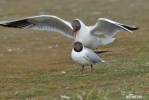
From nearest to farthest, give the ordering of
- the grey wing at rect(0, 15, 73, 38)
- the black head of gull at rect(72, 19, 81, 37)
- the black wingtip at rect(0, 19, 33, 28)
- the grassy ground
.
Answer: the grassy ground → the black head of gull at rect(72, 19, 81, 37) → the black wingtip at rect(0, 19, 33, 28) → the grey wing at rect(0, 15, 73, 38)

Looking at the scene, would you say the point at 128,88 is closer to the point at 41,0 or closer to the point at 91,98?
the point at 91,98

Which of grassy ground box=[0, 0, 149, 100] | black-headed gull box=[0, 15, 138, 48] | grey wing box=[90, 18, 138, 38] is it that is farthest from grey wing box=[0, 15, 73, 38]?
grassy ground box=[0, 0, 149, 100]

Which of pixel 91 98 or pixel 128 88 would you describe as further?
pixel 128 88

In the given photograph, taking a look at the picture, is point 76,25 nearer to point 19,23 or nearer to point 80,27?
point 80,27

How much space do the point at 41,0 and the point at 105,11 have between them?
10.9m

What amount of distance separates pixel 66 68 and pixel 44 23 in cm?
163

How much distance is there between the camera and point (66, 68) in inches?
549

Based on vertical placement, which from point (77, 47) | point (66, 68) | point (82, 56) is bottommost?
point (66, 68)

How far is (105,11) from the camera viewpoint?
33719 mm

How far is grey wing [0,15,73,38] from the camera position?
1390 centimetres

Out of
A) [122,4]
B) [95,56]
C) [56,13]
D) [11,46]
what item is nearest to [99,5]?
[122,4]

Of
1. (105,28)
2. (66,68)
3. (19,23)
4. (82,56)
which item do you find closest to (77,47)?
(82,56)

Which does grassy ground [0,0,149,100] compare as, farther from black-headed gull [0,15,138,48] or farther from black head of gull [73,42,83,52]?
black-headed gull [0,15,138,48]

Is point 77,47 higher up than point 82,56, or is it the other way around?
point 77,47
